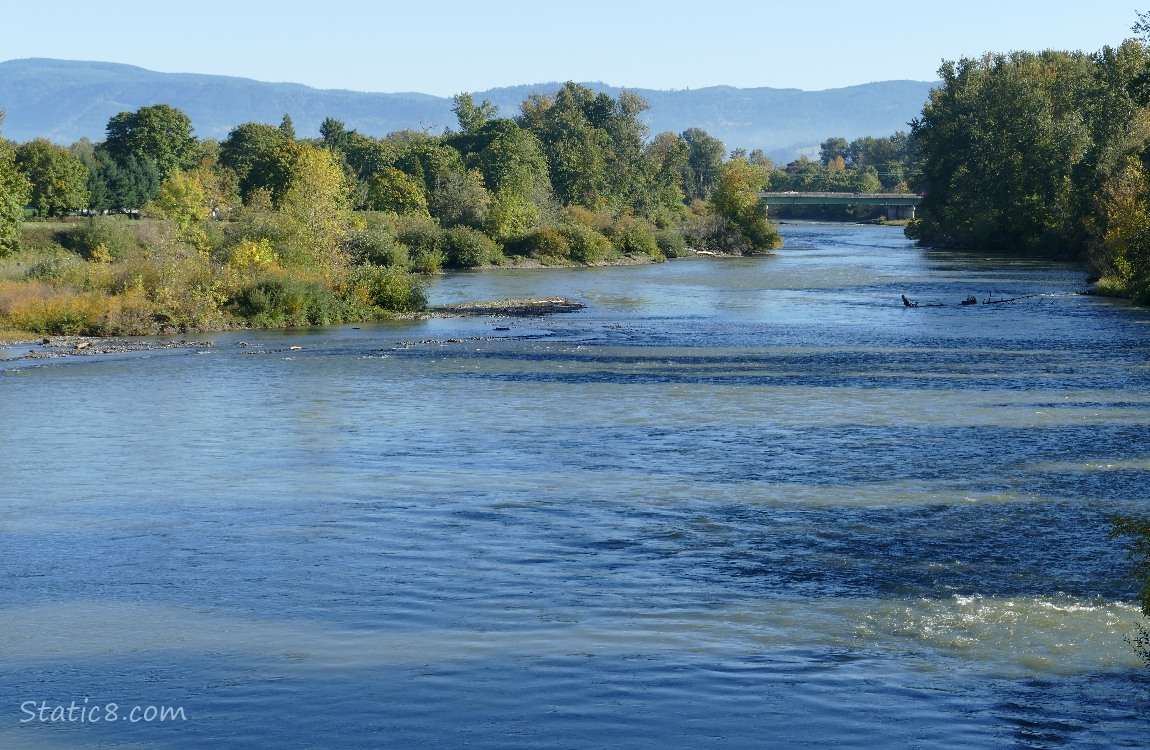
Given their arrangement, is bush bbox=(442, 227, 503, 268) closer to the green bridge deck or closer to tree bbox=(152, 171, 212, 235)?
tree bbox=(152, 171, 212, 235)


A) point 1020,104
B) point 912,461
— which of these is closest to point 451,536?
point 912,461

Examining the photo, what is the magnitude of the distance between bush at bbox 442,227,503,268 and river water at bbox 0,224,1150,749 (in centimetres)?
5958

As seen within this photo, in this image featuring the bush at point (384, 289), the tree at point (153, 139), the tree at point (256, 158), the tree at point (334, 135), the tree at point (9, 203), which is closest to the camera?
the tree at point (9, 203)

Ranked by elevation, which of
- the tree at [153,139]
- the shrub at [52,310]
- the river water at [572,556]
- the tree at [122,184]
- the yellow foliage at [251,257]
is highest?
the tree at [153,139]

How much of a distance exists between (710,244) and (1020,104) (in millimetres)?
31584

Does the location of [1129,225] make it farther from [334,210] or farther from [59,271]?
[59,271]

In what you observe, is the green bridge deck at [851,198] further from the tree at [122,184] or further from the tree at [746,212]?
the tree at [122,184]

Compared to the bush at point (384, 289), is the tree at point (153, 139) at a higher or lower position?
higher

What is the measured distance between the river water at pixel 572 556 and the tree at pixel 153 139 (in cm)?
9203

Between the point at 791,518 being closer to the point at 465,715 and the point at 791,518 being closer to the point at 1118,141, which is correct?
the point at 465,715

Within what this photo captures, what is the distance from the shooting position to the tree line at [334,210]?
53.9m

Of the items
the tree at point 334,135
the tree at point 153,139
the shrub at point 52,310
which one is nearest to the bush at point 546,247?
the tree at point 153,139

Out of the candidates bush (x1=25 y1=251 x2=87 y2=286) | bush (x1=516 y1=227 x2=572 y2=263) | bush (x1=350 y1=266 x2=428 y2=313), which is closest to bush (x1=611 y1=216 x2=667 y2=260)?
bush (x1=516 y1=227 x2=572 y2=263)

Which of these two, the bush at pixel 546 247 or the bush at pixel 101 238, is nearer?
the bush at pixel 101 238
